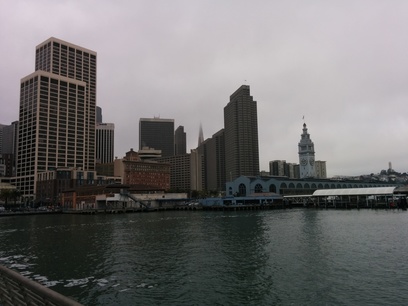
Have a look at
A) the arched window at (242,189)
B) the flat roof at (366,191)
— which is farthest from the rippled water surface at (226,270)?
the arched window at (242,189)

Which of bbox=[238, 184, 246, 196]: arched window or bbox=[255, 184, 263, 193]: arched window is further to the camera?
bbox=[238, 184, 246, 196]: arched window

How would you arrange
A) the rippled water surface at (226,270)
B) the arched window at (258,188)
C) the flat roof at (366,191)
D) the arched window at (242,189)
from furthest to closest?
the arched window at (242,189), the arched window at (258,188), the flat roof at (366,191), the rippled water surface at (226,270)

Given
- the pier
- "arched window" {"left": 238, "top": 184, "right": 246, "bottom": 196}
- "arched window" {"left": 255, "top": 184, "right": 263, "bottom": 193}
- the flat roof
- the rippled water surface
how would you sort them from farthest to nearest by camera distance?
"arched window" {"left": 238, "top": 184, "right": 246, "bottom": 196} < "arched window" {"left": 255, "top": 184, "right": 263, "bottom": 193} < the flat roof < the rippled water surface < the pier

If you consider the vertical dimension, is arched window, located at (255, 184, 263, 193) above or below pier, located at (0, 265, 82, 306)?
above

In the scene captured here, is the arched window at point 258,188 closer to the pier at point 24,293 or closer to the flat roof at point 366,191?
the flat roof at point 366,191

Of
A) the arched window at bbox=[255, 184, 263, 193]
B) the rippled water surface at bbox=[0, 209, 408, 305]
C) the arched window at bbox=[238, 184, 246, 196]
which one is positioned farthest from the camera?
the arched window at bbox=[238, 184, 246, 196]

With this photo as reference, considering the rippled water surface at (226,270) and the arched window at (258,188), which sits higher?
the arched window at (258,188)

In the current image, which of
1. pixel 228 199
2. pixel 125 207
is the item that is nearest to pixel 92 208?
pixel 125 207

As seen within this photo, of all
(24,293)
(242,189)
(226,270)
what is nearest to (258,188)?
(242,189)

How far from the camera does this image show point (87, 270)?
30281 millimetres

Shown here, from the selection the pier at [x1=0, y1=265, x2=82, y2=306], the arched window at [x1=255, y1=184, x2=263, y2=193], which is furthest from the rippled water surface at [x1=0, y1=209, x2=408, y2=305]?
the arched window at [x1=255, y1=184, x2=263, y2=193]

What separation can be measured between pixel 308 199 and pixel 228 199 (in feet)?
152

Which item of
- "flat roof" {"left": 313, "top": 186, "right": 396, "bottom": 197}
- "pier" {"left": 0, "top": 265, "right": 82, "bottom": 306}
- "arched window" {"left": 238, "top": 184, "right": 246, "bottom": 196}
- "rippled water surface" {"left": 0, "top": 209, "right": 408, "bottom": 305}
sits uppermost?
"arched window" {"left": 238, "top": 184, "right": 246, "bottom": 196}

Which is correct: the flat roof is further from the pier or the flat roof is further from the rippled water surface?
the pier
